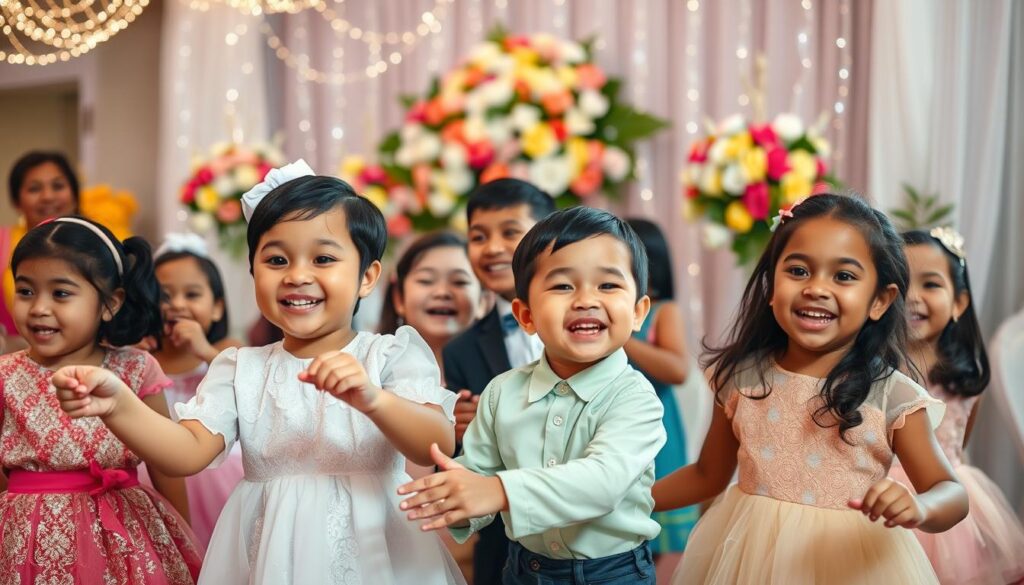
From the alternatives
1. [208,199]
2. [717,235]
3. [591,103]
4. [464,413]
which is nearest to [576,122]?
[591,103]

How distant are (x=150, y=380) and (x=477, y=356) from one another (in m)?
0.83

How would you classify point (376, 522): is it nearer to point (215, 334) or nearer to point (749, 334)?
point (749, 334)

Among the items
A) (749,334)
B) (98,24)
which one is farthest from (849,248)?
(98,24)

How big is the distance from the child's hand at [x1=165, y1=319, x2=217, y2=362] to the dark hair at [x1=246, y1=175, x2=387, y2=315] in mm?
1028

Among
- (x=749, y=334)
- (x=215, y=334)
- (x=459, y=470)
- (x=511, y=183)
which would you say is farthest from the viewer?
(x=215, y=334)

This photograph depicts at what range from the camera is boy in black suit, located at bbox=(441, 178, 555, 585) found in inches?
111

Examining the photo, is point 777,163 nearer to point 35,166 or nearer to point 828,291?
point 828,291

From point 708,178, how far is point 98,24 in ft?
7.32

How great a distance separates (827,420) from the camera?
7.02ft

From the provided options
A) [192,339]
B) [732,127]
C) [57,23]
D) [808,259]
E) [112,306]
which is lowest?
[192,339]

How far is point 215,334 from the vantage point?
3.49 meters

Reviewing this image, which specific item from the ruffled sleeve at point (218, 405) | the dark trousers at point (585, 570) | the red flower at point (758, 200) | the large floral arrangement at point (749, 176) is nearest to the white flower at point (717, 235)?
the large floral arrangement at point (749, 176)

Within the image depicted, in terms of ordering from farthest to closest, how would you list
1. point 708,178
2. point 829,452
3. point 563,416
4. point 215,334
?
point 708,178 → point 215,334 → point 829,452 → point 563,416

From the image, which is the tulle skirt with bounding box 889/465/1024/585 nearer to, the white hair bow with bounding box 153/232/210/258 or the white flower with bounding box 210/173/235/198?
the white hair bow with bounding box 153/232/210/258
